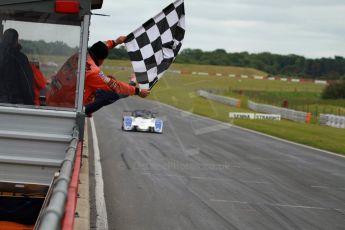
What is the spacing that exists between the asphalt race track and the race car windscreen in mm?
1897

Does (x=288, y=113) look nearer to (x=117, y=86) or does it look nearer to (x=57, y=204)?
(x=117, y=86)

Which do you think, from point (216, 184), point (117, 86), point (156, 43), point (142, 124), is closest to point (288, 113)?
point (142, 124)

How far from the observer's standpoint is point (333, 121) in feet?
124

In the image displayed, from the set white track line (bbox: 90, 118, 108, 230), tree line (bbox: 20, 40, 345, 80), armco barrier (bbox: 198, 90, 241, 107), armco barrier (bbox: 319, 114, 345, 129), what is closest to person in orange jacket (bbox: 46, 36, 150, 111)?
white track line (bbox: 90, 118, 108, 230)

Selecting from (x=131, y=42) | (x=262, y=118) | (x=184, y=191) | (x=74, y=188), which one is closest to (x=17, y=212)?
(x=131, y=42)

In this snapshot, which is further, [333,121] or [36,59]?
[333,121]

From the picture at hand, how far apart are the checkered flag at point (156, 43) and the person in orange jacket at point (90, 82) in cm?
20

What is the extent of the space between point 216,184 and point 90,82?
17.8 feet

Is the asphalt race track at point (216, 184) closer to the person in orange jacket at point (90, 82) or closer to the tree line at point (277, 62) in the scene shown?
the person in orange jacket at point (90, 82)

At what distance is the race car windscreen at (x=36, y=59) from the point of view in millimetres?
6949

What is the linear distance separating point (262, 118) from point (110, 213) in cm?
3203

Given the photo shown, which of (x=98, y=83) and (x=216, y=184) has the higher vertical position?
(x=98, y=83)

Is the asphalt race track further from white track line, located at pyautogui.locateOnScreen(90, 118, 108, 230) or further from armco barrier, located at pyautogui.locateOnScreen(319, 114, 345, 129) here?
armco barrier, located at pyautogui.locateOnScreen(319, 114, 345, 129)

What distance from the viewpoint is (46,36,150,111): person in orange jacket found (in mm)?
7008
